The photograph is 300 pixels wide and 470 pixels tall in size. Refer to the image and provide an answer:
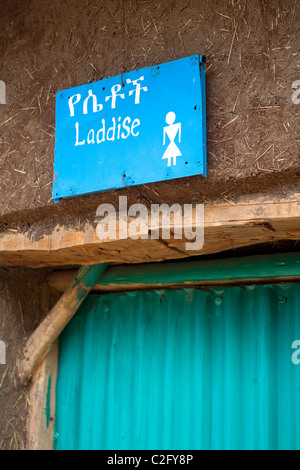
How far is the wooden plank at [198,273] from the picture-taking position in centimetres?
310

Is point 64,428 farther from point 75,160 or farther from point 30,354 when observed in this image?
point 75,160

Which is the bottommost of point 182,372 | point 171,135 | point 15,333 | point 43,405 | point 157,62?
point 43,405

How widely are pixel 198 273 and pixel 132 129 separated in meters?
0.93

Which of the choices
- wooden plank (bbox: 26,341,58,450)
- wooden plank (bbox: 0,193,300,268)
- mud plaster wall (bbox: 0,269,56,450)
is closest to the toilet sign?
wooden plank (bbox: 0,193,300,268)

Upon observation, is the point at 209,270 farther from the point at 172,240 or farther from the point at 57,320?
the point at 57,320

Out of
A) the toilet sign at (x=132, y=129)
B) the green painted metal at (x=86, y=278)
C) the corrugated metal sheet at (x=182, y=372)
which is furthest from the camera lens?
the green painted metal at (x=86, y=278)

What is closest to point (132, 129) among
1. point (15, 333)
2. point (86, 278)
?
point (86, 278)

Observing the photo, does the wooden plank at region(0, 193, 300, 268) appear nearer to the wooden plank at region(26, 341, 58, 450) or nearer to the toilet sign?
the toilet sign

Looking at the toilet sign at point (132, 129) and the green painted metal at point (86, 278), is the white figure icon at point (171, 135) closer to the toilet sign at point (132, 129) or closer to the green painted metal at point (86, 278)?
the toilet sign at point (132, 129)

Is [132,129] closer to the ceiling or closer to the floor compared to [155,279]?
closer to the ceiling

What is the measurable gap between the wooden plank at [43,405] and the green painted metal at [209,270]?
2.07 feet

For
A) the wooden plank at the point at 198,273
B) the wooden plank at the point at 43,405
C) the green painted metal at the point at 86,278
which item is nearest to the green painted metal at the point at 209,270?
the wooden plank at the point at 198,273

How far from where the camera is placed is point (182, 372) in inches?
131
